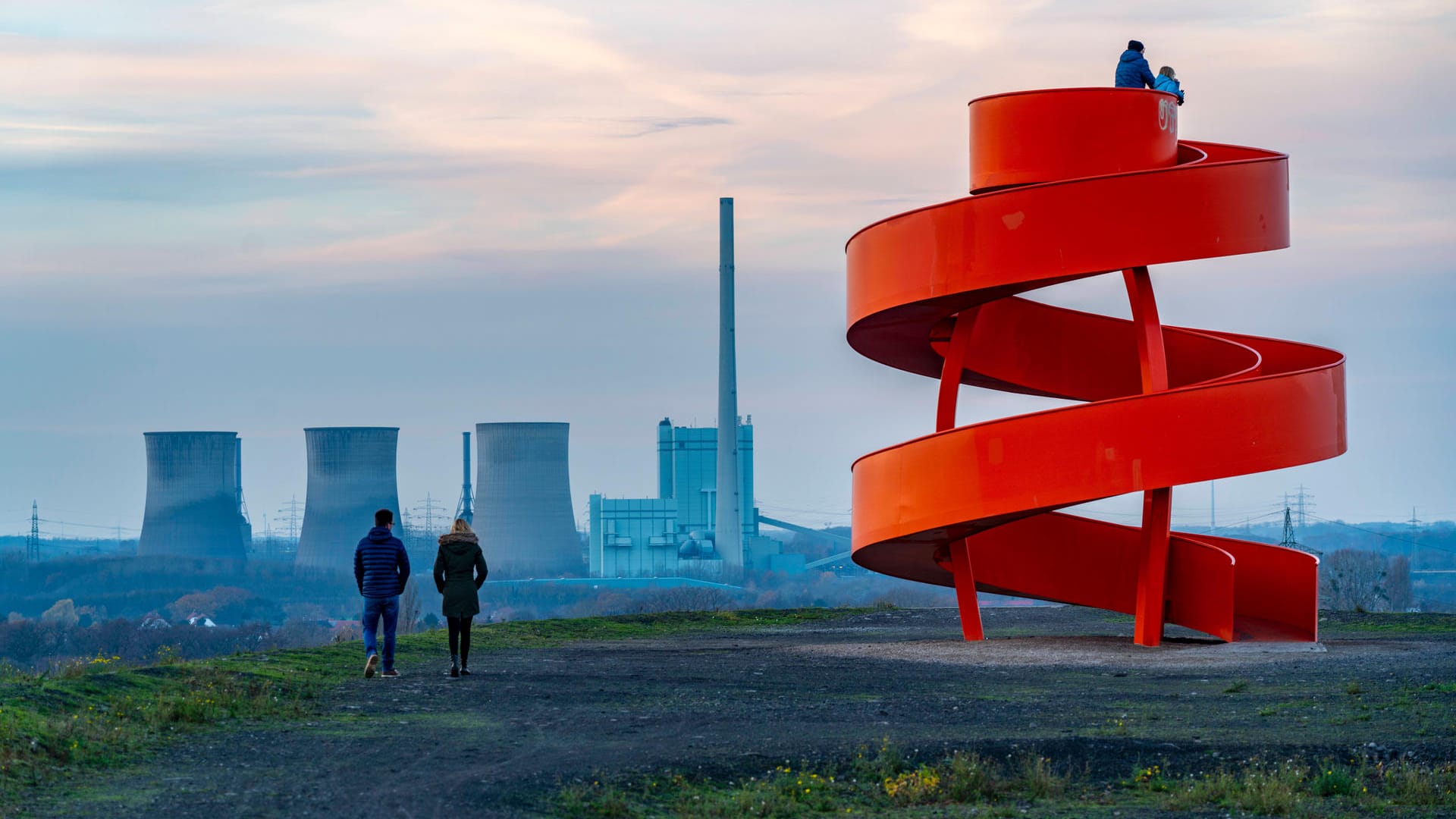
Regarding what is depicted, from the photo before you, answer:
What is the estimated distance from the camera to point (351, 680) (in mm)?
15719

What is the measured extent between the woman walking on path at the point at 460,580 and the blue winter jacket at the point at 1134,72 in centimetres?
1074

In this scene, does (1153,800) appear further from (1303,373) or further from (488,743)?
(1303,373)

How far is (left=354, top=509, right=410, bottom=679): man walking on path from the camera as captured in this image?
1577cm

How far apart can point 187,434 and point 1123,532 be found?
102 metres

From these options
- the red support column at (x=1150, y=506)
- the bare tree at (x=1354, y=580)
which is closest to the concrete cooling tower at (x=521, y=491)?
the bare tree at (x=1354, y=580)

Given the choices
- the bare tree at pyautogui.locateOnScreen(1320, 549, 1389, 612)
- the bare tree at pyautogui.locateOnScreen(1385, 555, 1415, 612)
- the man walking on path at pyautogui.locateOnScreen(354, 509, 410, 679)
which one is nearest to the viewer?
the man walking on path at pyautogui.locateOnScreen(354, 509, 410, 679)

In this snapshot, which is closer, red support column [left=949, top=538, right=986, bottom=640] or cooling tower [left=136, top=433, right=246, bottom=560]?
red support column [left=949, top=538, right=986, bottom=640]

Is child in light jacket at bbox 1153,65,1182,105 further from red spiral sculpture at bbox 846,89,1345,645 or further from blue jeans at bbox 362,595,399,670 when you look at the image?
blue jeans at bbox 362,595,399,670

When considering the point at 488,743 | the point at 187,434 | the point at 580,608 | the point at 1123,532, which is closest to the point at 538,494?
the point at 580,608

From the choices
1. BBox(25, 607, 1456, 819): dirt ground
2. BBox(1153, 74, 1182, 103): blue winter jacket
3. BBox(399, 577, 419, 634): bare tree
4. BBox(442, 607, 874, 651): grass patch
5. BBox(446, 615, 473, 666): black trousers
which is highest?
BBox(1153, 74, 1182, 103): blue winter jacket

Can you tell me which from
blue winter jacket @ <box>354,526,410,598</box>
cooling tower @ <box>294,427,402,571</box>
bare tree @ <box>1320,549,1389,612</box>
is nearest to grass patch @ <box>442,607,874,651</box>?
blue winter jacket @ <box>354,526,410,598</box>

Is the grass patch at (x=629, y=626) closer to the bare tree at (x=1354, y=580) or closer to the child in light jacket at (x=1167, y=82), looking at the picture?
the child in light jacket at (x=1167, y=82)

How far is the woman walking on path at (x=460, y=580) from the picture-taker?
53.0ft

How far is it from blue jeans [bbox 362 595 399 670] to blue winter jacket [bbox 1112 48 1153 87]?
11.7m
